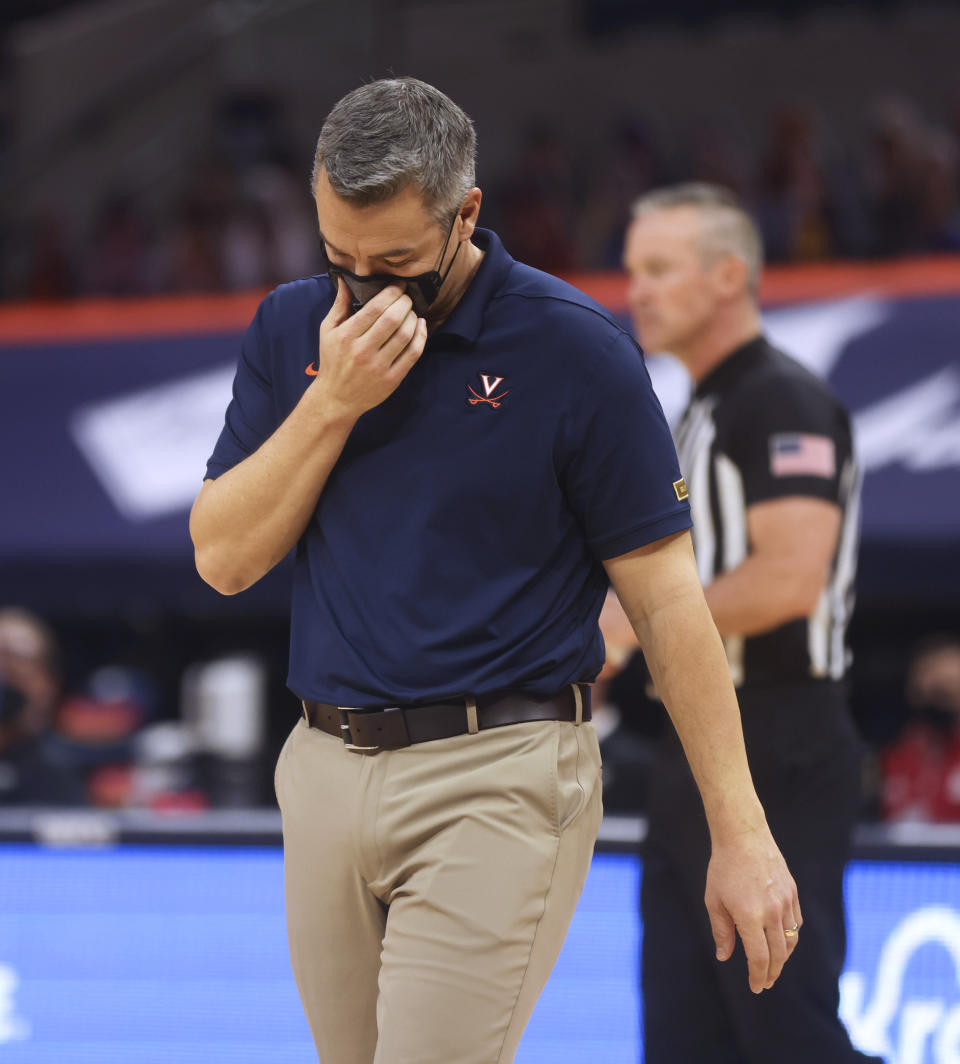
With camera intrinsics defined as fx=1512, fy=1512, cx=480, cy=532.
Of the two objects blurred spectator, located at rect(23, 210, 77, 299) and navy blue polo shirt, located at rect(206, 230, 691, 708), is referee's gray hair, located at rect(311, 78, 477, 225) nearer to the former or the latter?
navy blue polo shirt, located at rect(206, 230, 691, 708)

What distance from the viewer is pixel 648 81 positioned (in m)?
9.36

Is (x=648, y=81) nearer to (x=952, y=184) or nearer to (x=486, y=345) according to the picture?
(x=952, y=184)

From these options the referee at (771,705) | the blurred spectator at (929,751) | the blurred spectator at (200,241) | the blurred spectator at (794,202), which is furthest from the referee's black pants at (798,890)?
the blurred spectator at (200,241)

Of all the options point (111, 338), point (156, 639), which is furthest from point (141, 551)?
point (156, 639)

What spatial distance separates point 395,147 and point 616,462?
1.45 ft

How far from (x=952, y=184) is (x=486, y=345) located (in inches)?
226

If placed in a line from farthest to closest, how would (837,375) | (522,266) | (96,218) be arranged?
(96,218) → (837,375) → (522,266)

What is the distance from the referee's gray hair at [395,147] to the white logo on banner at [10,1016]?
2178mm

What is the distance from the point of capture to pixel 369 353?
168 cm

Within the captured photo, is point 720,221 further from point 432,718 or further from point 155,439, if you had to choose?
point 155,439

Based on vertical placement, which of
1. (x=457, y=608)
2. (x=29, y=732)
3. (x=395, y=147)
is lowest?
(x=29, y=732)

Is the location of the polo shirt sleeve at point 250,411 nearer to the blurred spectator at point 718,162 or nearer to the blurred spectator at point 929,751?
the blurred spectator at point 929,751

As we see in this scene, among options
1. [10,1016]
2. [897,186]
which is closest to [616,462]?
[10,1016]

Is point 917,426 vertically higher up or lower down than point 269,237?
lower down
